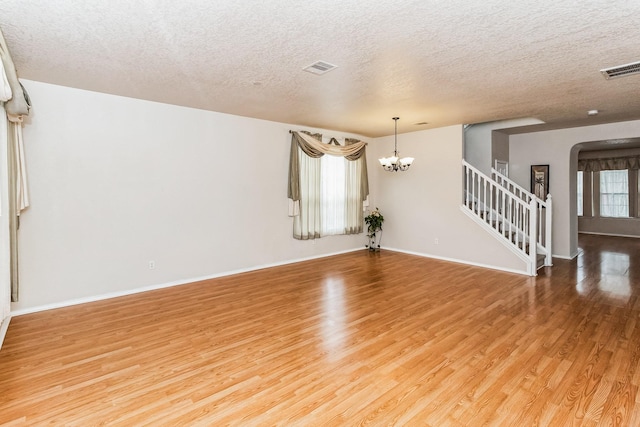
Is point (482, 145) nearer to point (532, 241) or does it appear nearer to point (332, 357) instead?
point (532, 241)

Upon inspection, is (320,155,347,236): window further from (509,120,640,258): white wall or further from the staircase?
(509,120,640,258): white wall

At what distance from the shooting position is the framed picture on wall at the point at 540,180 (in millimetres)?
7245

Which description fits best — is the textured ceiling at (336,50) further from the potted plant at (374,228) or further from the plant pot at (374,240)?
the plant pot at (374,240)

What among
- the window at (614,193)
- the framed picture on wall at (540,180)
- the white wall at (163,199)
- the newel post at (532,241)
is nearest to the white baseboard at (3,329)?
the white wall at (163,199)

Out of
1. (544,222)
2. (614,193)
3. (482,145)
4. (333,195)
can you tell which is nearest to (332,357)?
(333,195)

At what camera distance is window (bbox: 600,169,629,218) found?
10.1 m

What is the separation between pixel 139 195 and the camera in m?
4.73

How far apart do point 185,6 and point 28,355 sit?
3217 millimetres

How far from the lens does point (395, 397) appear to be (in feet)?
7.61

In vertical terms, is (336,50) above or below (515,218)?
above

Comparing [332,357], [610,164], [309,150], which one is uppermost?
[309,150]

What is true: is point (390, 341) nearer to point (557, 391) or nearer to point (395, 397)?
point (395, 397)

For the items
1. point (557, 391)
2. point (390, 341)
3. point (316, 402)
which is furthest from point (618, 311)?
point (316, 402)

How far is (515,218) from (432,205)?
158cm
